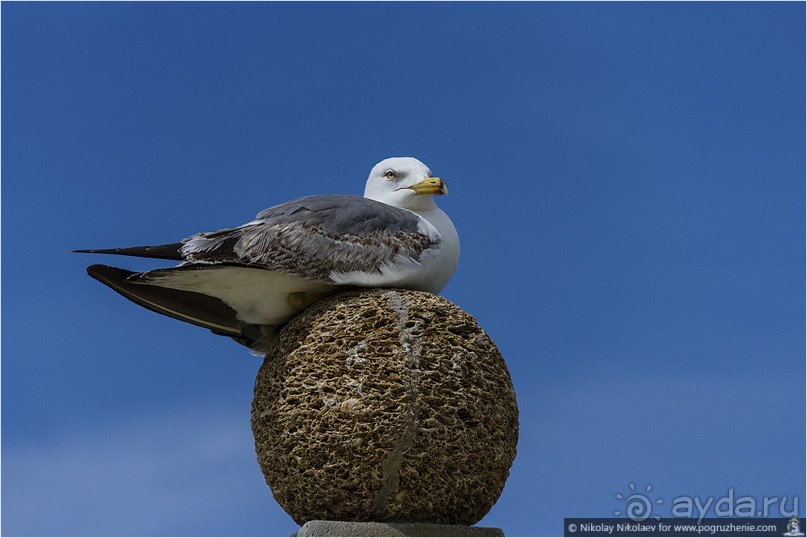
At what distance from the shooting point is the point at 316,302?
8.19m

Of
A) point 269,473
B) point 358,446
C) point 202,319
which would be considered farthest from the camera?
point 202,319

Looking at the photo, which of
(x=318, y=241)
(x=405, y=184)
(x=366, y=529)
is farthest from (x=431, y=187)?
(x=366, y=529)

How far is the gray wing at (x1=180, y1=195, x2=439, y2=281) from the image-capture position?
26.5 ft

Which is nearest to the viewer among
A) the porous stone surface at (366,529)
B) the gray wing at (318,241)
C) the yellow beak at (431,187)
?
the porous stone surface at (366,529)

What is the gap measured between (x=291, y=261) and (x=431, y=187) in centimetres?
139

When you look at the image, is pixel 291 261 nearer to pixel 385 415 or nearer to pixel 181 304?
pixel 181 304

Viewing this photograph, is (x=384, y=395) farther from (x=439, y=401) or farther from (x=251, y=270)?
(x=251, y=270)

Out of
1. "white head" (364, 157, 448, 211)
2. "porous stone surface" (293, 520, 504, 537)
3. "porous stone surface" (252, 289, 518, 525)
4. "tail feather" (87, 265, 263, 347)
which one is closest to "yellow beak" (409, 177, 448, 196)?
"white head" (364, 157, 448, 211)

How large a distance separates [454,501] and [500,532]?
0.54 meters

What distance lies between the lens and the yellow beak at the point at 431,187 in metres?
8.73

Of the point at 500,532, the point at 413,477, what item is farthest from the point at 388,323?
the point at 500,532

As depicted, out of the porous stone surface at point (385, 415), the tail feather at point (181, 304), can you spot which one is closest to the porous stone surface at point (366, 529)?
the porous stone surface at point (385, 415)

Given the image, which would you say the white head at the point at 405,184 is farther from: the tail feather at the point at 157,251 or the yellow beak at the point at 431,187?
the tail feather at the point at 157,251

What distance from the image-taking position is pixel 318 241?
8.14m
